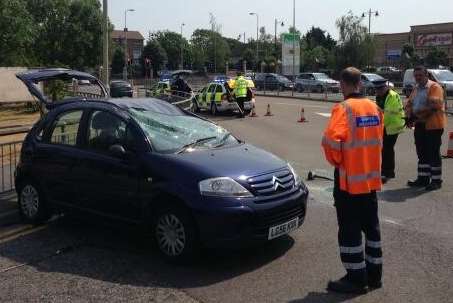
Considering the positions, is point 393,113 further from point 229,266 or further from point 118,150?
point 118,150

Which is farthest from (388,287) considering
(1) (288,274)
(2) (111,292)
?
(2) (111,292)

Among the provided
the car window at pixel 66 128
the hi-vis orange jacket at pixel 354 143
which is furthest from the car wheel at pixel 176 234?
the car window at pixel 66 128

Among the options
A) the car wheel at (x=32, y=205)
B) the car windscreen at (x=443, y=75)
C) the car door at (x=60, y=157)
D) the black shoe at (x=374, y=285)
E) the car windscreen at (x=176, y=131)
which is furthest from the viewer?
the car windscreen at (x=443, y=75)

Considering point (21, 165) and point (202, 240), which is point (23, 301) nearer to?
point (202, 240)

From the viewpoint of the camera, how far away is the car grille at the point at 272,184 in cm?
548

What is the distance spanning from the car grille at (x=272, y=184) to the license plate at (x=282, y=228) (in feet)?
0.99

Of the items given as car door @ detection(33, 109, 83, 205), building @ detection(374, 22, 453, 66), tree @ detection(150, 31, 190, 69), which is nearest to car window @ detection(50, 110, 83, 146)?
car door @ detection(33, 109, 83, 205)

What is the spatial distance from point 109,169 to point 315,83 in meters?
38.6

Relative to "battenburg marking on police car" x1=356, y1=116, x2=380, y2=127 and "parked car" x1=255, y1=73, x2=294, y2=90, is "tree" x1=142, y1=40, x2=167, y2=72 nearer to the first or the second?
"parked car" x1=255, y1=73, x2=294, y2=90

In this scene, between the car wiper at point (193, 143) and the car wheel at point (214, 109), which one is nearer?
the car wiper at point (193, 143)

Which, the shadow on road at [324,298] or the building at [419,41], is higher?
the building at [419,41]

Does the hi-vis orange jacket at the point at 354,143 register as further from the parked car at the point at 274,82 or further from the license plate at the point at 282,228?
the parked car at the point at 274,82

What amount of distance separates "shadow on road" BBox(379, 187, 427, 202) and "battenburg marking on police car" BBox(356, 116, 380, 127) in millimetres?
3671

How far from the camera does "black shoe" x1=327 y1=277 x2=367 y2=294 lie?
4848 mm
